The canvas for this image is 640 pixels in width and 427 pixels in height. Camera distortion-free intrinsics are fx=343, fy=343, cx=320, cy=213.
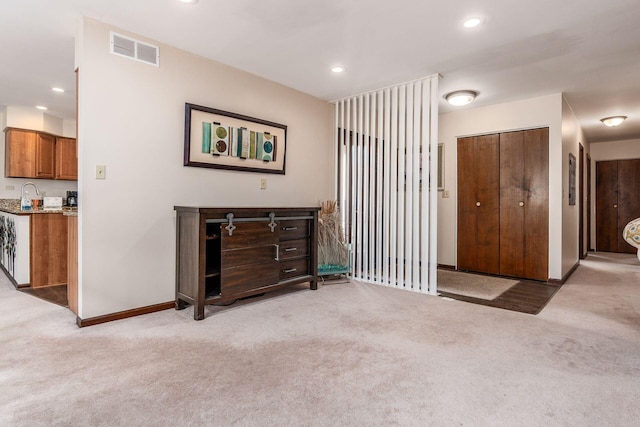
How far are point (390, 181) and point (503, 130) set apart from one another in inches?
71.1

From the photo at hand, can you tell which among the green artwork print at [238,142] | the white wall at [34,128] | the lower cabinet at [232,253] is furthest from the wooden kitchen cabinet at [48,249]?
the white wall at [34,128]

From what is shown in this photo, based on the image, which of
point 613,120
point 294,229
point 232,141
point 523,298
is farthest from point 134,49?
point 613,120

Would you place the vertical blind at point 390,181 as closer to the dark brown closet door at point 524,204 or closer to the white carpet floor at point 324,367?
the white carpet floor at point 324,367

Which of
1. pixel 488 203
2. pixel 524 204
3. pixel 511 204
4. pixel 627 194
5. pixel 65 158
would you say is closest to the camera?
pixel 524 204

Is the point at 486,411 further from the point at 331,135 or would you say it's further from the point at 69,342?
the point at 331,135

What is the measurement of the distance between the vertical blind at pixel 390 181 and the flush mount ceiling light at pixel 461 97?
54 centimetres

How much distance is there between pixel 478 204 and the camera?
15.5ft

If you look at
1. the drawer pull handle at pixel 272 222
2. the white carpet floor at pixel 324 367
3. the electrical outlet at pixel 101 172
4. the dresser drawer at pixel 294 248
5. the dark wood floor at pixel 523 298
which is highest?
the electrical outlet at pixel 101 172

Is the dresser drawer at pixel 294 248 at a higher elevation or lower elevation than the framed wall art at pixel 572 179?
lower

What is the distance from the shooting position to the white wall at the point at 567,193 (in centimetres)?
427

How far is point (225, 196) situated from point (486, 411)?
2740 mm

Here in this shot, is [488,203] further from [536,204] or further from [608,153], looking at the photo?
[608,153]

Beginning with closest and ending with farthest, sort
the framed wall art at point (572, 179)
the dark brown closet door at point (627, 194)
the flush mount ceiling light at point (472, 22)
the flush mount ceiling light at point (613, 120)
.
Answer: the flush mount ceiling light at point (472, 22), the framed wall art at point (572, 179), the flush mount ceiling light at point (613, 120), the dark brown closet door at point (627, 194)

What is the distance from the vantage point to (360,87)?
13.1ft
